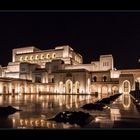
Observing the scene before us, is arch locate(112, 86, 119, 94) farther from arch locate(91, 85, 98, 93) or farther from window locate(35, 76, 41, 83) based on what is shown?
window locate(35, 76, 41, 83)

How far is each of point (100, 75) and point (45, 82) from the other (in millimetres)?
13692

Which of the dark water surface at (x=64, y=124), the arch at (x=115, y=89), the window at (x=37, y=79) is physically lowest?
the dark water surface at (x=64, y=124)

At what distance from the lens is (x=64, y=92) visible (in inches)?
1975

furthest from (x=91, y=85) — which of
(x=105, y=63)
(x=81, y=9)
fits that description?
(x=81, y=9)

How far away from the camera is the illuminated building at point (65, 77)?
49438 mm

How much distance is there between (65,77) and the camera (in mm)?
50781

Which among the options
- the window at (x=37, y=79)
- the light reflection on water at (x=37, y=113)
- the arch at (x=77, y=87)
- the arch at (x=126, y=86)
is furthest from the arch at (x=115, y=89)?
the light reflection on water at (x=37, y=113)

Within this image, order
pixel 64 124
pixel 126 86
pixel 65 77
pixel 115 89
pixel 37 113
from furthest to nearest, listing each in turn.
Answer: pixel 115 89 < pixel 126 86 < pixel 65 77 < pixel 37 113 < pixel 64 124

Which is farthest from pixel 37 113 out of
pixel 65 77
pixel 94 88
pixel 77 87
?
pixel 94 88

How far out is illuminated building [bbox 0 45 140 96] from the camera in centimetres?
4944

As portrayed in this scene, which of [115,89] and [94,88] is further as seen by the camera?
[94,88]

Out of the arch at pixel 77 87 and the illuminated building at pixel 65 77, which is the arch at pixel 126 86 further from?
the arch at pixel 77 87

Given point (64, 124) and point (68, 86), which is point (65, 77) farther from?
point (64, 124)
